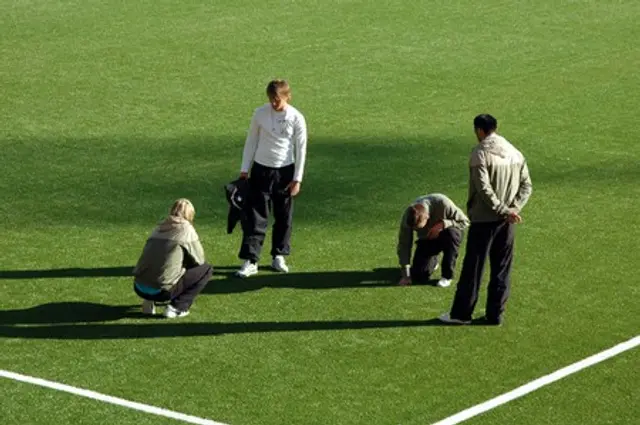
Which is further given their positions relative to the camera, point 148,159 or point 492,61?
point 492,61

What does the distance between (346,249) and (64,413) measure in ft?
15.4

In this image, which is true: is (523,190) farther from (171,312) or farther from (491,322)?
(171,312)

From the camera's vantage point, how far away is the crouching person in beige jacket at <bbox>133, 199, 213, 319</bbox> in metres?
13.4

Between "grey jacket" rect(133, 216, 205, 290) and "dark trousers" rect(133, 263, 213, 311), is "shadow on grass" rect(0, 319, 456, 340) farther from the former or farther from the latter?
"grey jacket" rect(133, 216, 205, 290)

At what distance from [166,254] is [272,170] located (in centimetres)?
169

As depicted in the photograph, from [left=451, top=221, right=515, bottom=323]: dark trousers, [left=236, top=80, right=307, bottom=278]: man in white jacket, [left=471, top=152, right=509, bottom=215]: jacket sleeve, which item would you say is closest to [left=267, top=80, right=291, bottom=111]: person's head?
[left=236, top=80, right=307, bottom=278]: man in white jacket

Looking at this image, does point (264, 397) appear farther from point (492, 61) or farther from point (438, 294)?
point (492, 61)

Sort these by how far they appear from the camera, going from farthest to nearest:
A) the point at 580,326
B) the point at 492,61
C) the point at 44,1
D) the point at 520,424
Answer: the point at 44,1, the point at 492,61, the point at 580,326, the point at 520,424

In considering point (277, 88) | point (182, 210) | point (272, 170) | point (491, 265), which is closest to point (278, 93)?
point (277, 88)

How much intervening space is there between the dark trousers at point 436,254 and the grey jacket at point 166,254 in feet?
7.62

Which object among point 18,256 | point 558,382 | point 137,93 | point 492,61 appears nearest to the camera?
point 558,382

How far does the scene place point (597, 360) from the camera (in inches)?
507

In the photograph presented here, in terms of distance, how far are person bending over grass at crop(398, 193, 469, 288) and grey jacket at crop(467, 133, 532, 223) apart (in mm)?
1250

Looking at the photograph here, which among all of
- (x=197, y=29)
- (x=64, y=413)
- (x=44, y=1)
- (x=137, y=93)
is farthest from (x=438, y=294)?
(x=44, y=1)
